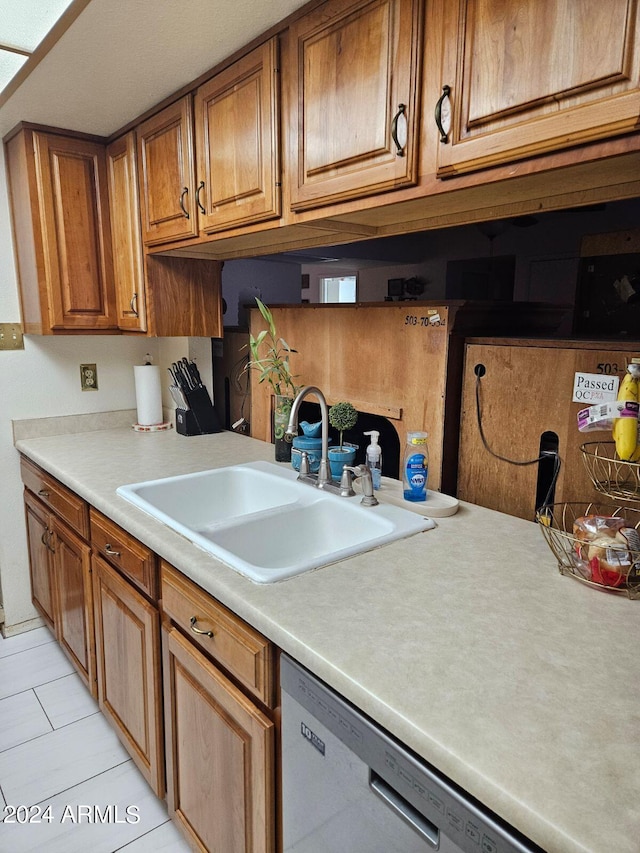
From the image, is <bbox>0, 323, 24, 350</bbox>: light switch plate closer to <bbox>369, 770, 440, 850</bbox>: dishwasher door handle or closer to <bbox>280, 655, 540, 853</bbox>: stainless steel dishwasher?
<bbox>280, 655, 540, 853</bbox>: stainless steel dishwasher

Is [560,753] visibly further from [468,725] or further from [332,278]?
[332,278]

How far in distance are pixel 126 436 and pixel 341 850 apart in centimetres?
188

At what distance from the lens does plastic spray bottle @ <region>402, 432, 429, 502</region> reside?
147 cm

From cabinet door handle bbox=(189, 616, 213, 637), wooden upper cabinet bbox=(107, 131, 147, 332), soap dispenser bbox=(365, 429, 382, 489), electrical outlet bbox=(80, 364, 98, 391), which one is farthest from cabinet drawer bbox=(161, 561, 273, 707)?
electrical outlet bbox=(80, 364, 98, 391)

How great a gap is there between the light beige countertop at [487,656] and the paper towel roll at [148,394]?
118cm

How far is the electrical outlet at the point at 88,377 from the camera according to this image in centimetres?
250

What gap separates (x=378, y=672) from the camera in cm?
81

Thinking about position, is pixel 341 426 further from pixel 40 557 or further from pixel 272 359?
pixel 40 557

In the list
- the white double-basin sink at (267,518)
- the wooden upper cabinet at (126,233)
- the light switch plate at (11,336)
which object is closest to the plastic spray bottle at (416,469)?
the white double-basin sink at (267,518)

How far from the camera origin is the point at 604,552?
3.41 feet

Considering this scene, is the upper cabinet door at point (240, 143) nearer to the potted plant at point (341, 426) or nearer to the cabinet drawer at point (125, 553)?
the potted plant at point (341, 426)

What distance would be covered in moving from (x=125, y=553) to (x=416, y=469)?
815mm

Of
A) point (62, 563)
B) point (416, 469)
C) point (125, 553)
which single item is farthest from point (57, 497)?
point (416, 469)

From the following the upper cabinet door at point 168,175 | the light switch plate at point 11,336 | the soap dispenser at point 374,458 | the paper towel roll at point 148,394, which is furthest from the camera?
the paper towel roll at point 148,394
